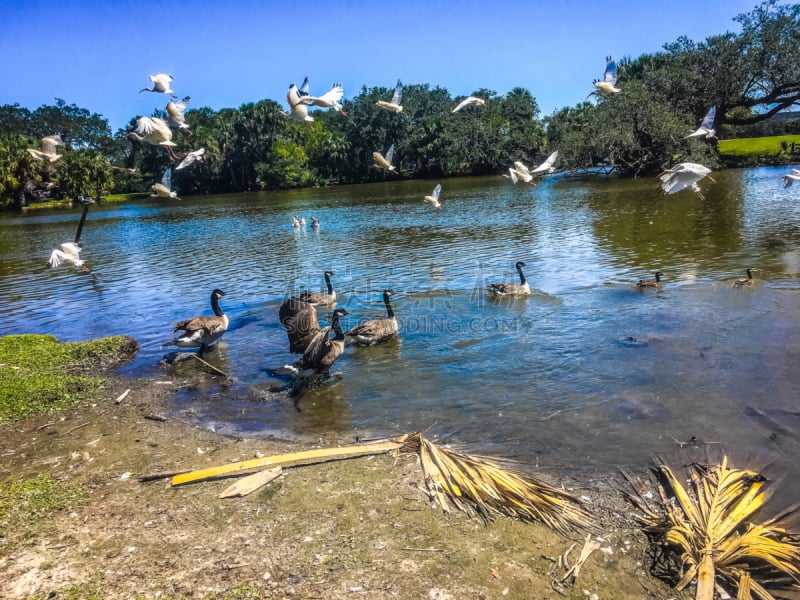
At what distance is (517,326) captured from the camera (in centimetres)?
1227

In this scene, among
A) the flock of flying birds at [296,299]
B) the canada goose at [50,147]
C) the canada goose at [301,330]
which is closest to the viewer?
the flock of flying birds at [296,299]

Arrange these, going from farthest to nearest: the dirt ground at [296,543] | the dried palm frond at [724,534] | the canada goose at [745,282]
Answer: the canada goose at [745,282] → the dried palm frond at [724,534] → the dirt ground at [296,543]

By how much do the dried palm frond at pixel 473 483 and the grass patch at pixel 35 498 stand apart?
3.51 ft

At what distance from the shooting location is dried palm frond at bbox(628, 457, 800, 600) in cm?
433

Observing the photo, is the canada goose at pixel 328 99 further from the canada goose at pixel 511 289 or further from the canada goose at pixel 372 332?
the canada goose at pixel 511 289

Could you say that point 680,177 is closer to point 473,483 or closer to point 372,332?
point 372,332

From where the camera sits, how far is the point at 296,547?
15.5ft

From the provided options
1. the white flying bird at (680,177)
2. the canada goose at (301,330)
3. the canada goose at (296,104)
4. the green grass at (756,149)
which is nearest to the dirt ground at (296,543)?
the canada goose at (301,330)

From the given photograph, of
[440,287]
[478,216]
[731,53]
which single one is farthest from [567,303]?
[731,53]

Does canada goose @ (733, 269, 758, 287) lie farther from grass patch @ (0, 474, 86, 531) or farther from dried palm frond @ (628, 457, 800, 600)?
grass patch @ (0, 474, 86, 531)

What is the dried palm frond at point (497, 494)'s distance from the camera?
204 inches

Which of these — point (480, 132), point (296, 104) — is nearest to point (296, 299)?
point (296, 104)

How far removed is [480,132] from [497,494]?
252ft

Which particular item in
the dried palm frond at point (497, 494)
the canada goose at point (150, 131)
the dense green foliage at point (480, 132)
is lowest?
the dried palm frond at point (497, 494)
